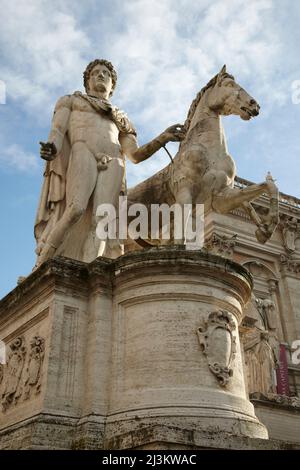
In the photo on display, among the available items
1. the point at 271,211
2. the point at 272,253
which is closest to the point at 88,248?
the point at 271,211

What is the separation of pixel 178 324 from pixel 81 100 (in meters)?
3.65

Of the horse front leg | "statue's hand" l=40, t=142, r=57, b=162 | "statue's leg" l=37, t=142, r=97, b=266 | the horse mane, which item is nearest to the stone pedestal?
"statue's leg" l=37, t=142, r=97, b=266

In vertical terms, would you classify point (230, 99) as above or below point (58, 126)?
above

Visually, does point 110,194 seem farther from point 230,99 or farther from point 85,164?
point 230,99

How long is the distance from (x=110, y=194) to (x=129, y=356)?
2366 mm

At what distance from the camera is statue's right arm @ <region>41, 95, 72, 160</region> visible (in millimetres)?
7000

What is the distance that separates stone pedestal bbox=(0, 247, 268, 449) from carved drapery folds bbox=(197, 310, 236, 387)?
0.4 inches

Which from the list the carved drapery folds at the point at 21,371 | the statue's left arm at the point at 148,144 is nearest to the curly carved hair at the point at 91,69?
the statue's left arm at the point at 148,144

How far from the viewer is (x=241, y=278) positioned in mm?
6293

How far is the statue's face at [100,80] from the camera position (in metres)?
8.07

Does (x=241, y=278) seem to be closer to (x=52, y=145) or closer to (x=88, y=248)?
(x=88, y=248)

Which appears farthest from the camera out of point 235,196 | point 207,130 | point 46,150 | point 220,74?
point 220,74

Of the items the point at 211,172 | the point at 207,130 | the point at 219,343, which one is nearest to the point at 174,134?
the point at 211,172

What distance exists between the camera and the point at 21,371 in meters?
6.07
